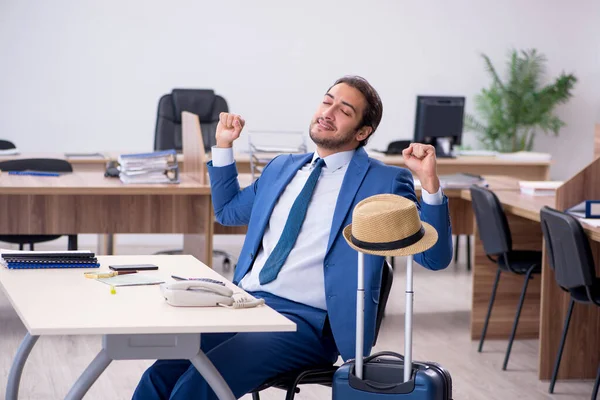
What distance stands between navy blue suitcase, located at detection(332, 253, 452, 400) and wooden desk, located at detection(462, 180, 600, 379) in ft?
5.41

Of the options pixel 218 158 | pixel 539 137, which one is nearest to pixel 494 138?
pixel 539 137

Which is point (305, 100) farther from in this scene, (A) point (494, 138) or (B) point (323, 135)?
(B) point (323, 135)

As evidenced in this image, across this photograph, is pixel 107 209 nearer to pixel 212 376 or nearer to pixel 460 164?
pixel 212 376

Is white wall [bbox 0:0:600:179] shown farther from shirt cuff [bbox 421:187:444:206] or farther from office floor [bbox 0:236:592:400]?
shirt cuff [bbox 421:187:444:206]

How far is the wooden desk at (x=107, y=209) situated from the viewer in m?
4.67

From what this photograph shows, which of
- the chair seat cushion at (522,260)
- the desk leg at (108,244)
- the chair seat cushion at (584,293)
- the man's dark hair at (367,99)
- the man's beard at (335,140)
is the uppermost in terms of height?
the man's dark hair at (367,99)

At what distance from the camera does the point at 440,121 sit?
23.5 ft

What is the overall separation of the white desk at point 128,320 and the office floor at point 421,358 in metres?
Result: 1.46

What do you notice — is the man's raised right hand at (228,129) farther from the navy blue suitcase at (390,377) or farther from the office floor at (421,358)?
the office floor at (421,358)

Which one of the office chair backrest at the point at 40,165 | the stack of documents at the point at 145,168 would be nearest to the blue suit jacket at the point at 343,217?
the stack of documents at the point at 145,168

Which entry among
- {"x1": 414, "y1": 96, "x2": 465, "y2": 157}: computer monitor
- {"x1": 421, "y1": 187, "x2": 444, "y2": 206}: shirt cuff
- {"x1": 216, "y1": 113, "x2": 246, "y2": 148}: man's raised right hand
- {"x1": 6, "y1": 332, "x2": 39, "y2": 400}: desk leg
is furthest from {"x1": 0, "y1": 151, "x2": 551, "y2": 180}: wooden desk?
{"x1": 421, "y1": 187, "x2": 444, "y2": 206}: shirt cuff

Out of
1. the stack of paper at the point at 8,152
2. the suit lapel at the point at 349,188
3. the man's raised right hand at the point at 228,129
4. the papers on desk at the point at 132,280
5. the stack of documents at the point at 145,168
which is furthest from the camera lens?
the stack of paper at the point at 8,152

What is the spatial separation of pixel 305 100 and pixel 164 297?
6.50 m

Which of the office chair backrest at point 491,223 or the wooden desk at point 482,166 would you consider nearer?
the office chair backrest at point 491,223
